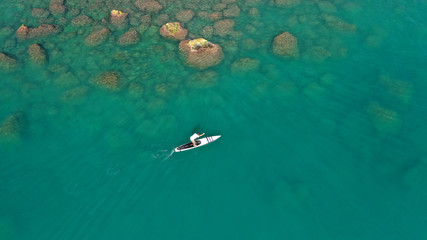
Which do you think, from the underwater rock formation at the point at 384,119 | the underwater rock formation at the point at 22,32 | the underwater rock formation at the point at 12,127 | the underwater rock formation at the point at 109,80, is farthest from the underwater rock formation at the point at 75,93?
the underwater rock formation at the point at 384,119

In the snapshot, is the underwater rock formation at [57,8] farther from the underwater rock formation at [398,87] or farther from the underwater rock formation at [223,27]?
the underwater rock formation at [398,87]

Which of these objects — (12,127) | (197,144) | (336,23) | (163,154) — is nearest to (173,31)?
(197,144)

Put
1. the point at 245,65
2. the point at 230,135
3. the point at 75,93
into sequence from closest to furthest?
the point at 230,135
the point at 75,93
the point at 245,65

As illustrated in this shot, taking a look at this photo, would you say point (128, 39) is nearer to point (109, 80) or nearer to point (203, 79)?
point (109, 80)

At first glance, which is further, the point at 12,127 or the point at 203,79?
the point at 203,79

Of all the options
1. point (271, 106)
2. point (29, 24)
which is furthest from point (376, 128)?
point (29, 24)

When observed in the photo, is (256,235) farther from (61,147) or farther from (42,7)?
(42,7)
